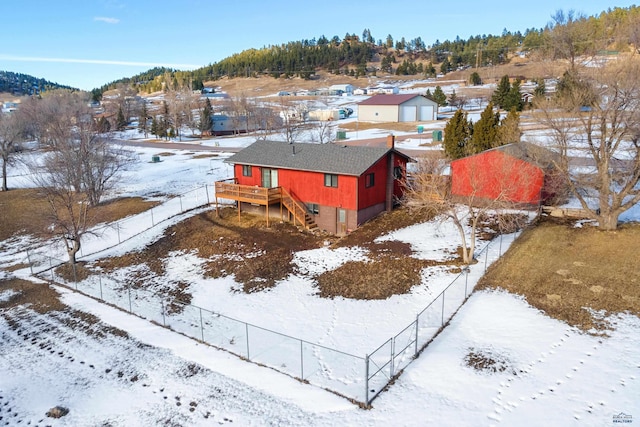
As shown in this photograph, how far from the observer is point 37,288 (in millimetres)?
26656

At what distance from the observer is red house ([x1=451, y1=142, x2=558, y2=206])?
29297 millimetres

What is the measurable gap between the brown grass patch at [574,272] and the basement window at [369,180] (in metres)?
10.5

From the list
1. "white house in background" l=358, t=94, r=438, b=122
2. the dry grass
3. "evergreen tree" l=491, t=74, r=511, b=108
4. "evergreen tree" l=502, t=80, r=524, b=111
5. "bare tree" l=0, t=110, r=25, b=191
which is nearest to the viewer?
the dry grass

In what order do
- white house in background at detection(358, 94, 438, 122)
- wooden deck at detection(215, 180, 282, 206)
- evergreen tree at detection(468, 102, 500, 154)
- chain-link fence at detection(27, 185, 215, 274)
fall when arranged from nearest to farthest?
chain-link fence at detection(27, 185, 215, 274), wooden deck at detection(215, 180, 282, 206), evergreen tree at detection(468, 102, 500, 154), white house in background at detection(358, 94, 438, 122)

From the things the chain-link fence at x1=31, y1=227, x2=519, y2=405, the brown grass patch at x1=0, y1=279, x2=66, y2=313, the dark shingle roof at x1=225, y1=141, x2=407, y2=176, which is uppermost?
the dark shingle roof at x1=225, y1=141, x2=407, y2=176

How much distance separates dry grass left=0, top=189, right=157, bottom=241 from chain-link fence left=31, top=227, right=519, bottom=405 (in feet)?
57.8

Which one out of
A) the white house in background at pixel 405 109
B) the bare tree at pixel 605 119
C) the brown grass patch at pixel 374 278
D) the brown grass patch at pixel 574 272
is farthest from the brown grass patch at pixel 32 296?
the white house in background at pixel 405 109

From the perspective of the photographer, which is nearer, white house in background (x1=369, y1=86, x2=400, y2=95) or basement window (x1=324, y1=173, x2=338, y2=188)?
basement window (x1=324, y1=173, x2=338, y2=188)

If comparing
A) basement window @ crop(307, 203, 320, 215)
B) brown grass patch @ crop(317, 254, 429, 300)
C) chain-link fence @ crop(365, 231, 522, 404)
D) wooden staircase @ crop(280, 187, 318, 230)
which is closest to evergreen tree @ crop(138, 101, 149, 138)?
wooden staircase @ crop(280, 187, 318, 230)

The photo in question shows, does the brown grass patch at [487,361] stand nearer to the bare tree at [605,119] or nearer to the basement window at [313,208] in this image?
the bare tree at [605,119]

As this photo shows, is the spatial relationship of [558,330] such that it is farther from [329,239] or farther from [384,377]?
[329,239]

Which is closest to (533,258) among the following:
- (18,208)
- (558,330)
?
(558,330)

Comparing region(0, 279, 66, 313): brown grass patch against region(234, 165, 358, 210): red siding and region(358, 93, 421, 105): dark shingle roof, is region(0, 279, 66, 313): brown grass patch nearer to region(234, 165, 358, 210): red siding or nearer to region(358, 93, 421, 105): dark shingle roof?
region(234, 165, 358, 210): red siding

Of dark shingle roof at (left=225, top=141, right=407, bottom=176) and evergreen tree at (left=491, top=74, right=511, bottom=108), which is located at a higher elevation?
evergreen tree at (left=491, top=74, right=511, bottom=108)
